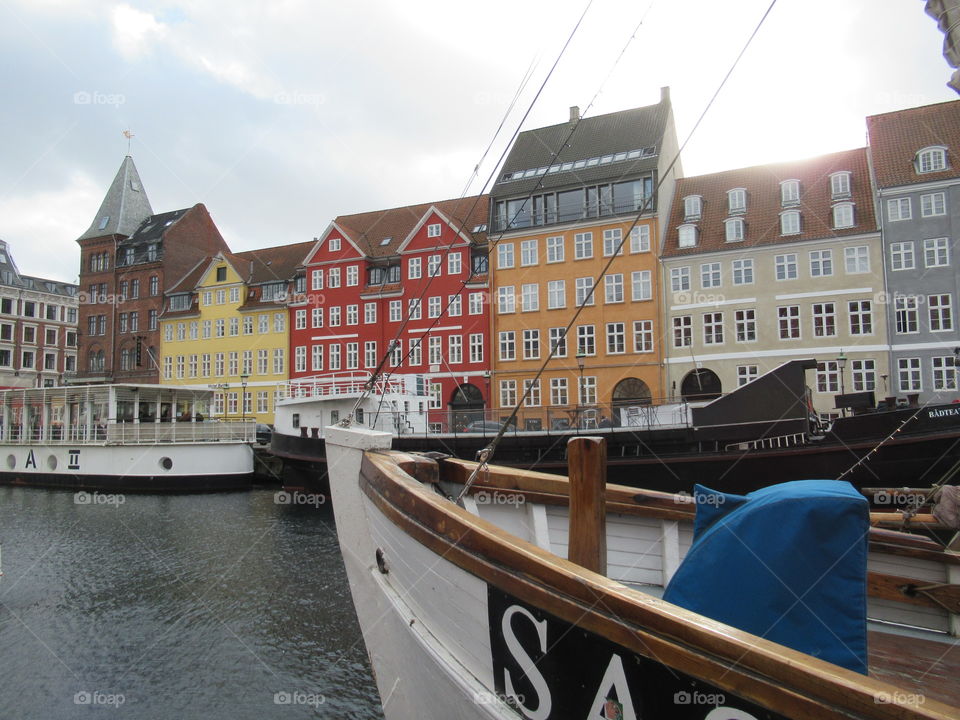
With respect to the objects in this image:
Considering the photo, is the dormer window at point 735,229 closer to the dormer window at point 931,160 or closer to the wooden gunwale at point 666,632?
the dormer window at point 931,160

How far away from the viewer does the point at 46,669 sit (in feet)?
25.9

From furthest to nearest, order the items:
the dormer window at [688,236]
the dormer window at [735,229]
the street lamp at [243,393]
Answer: the street lamp at [243,393] → the dormer window at [688,236] → the dormer window at [735,229]

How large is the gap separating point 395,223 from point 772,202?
22.5 meters

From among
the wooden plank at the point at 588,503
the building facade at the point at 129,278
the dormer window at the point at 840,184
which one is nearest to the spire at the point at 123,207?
the building facade at the point at 129,278

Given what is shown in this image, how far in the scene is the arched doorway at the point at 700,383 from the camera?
29406mm

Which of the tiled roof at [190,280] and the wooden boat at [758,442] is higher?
the tiled roof at [190,280]

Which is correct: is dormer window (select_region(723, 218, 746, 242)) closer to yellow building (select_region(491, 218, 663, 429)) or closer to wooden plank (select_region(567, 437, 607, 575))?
yellow building (select_region(491, 218, 663, 429))

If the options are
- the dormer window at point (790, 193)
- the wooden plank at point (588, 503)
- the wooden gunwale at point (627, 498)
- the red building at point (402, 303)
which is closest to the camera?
the wooden plank at point (588, 503)

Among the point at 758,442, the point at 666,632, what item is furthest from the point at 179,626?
the point at 758,442

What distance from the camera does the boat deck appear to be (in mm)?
2914

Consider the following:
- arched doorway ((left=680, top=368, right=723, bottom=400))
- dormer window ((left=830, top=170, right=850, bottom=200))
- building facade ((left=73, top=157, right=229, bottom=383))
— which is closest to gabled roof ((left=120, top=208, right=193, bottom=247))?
building facade ((left=73, top=157, right=229, bottom=383))

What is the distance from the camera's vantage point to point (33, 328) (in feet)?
205

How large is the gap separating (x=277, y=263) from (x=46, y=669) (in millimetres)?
40240

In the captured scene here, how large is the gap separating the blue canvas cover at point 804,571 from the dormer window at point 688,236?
3045 cm
